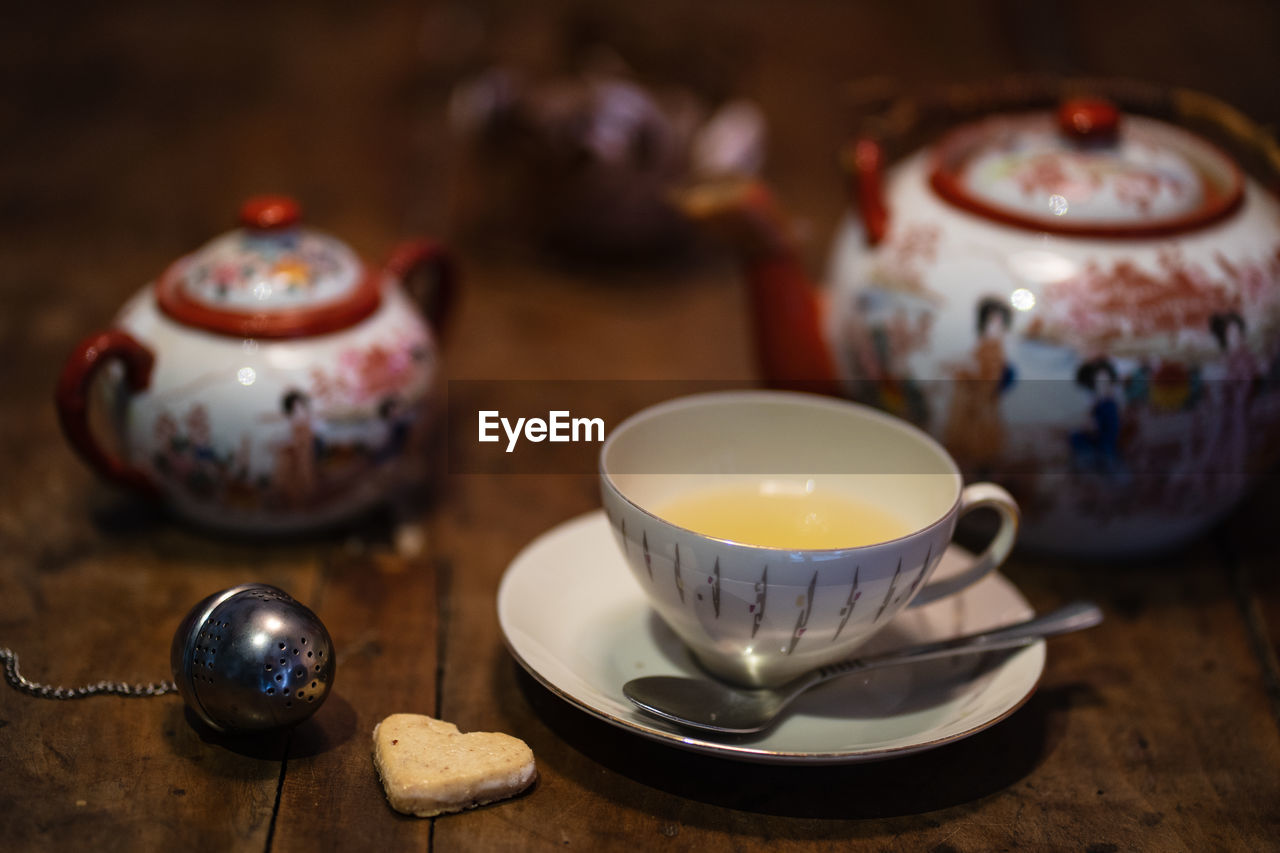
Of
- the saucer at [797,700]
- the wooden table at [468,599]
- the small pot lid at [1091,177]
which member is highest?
the small pot lid at [1091,177]

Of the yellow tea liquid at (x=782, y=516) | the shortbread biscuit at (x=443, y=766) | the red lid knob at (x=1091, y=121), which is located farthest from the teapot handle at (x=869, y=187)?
the shortbread biscuit at (x=443, y=766)

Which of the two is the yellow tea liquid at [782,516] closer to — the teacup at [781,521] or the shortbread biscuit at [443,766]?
the teacup at [781,521]

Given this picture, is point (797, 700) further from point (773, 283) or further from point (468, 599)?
point (773, 283)

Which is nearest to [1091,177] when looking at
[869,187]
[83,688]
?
[869,187]

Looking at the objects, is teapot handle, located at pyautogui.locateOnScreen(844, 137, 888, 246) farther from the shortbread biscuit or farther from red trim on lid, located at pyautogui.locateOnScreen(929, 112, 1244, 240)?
the shortbread biscuit

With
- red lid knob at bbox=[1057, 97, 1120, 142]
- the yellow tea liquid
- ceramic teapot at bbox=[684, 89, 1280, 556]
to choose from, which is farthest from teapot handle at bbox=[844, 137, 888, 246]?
the yellow tea liquid
